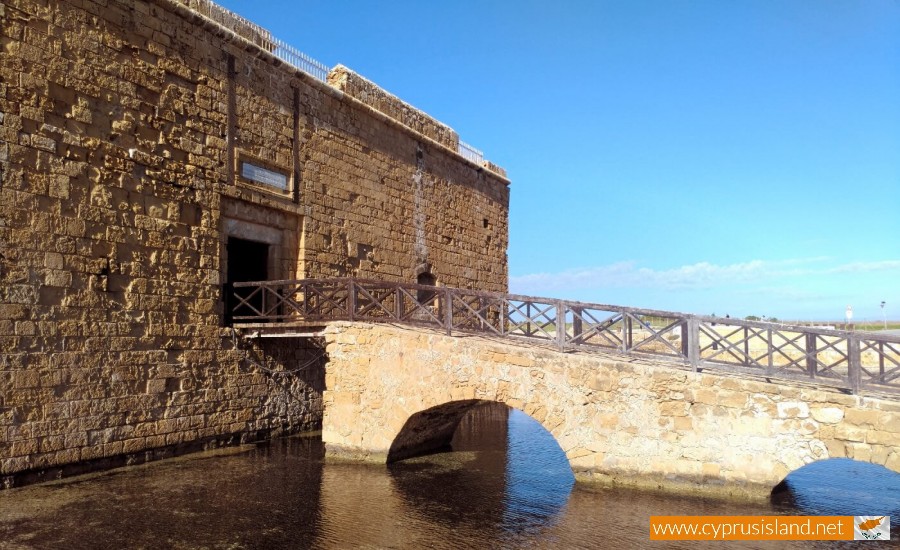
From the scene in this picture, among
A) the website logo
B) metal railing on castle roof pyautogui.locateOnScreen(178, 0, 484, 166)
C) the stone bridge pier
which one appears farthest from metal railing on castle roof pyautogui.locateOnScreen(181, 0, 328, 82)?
the website logo

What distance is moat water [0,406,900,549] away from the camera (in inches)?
209

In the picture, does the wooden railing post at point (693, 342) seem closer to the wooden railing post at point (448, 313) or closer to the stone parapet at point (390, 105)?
the wooden railing post at point (448, 313)

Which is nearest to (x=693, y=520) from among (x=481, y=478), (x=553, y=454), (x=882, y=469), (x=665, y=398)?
(x=665, y=398)

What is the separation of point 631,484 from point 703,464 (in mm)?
761

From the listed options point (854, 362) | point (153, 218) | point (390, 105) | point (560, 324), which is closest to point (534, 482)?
point (560, 324)

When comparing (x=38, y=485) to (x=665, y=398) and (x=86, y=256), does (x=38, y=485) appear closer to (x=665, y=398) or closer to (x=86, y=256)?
(x=86, y=256)

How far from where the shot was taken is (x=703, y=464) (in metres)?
6.42

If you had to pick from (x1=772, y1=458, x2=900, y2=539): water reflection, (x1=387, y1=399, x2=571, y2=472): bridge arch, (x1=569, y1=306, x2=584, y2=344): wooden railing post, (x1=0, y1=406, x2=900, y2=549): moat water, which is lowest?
(x1=0, y1=406, x2=900, y2=549): moat water

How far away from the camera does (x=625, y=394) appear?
674cm

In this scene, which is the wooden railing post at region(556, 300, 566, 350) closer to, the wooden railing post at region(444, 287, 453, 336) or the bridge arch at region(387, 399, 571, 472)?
the bridge arch at region(387, 399, 571, 472)

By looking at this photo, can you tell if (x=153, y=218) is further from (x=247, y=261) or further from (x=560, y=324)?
(x=560, y=324)

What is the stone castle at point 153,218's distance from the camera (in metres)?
6.90

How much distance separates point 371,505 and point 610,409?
270cm

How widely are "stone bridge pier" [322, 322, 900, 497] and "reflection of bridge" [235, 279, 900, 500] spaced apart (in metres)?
0.01
